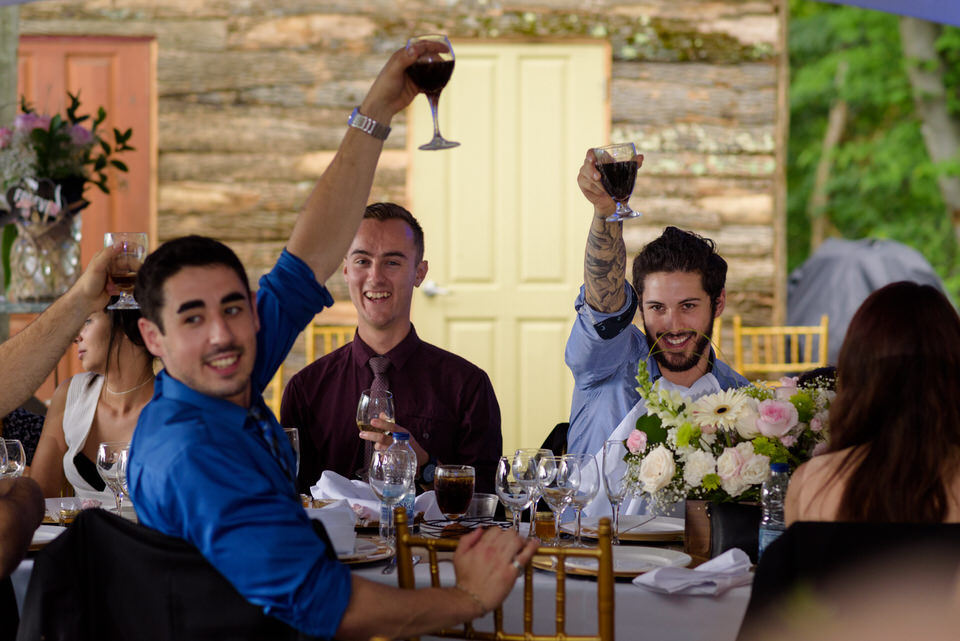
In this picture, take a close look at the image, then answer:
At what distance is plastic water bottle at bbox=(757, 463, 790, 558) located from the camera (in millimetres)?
1958

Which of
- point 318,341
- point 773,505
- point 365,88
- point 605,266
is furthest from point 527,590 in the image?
point 365,88

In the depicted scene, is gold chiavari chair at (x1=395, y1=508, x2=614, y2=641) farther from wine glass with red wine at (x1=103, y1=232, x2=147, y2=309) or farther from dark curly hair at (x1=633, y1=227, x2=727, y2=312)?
dark curly hair at (x1=633, y1=227, x2=727, y2=312)

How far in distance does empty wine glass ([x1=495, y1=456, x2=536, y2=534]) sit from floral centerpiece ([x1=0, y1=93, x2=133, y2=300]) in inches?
106

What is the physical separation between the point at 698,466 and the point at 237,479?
0.98 m

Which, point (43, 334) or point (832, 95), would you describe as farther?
point (832, 95)

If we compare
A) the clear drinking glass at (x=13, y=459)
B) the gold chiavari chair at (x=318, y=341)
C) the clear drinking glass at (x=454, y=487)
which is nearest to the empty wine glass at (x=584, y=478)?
the clear drinking glass at (x=454, y=487)

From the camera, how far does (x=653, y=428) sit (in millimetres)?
2141

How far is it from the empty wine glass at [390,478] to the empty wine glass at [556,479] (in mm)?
279

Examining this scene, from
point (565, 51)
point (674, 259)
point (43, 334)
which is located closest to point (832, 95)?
point (565, 51)

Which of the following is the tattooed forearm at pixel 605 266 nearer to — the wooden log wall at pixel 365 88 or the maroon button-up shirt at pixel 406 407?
the maroon button-up shirt at pixel 406 407

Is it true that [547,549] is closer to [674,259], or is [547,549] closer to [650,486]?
[650,486]

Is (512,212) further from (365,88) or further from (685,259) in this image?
(685,259)

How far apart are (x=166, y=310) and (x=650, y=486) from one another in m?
1.03

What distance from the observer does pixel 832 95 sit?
10.2m
